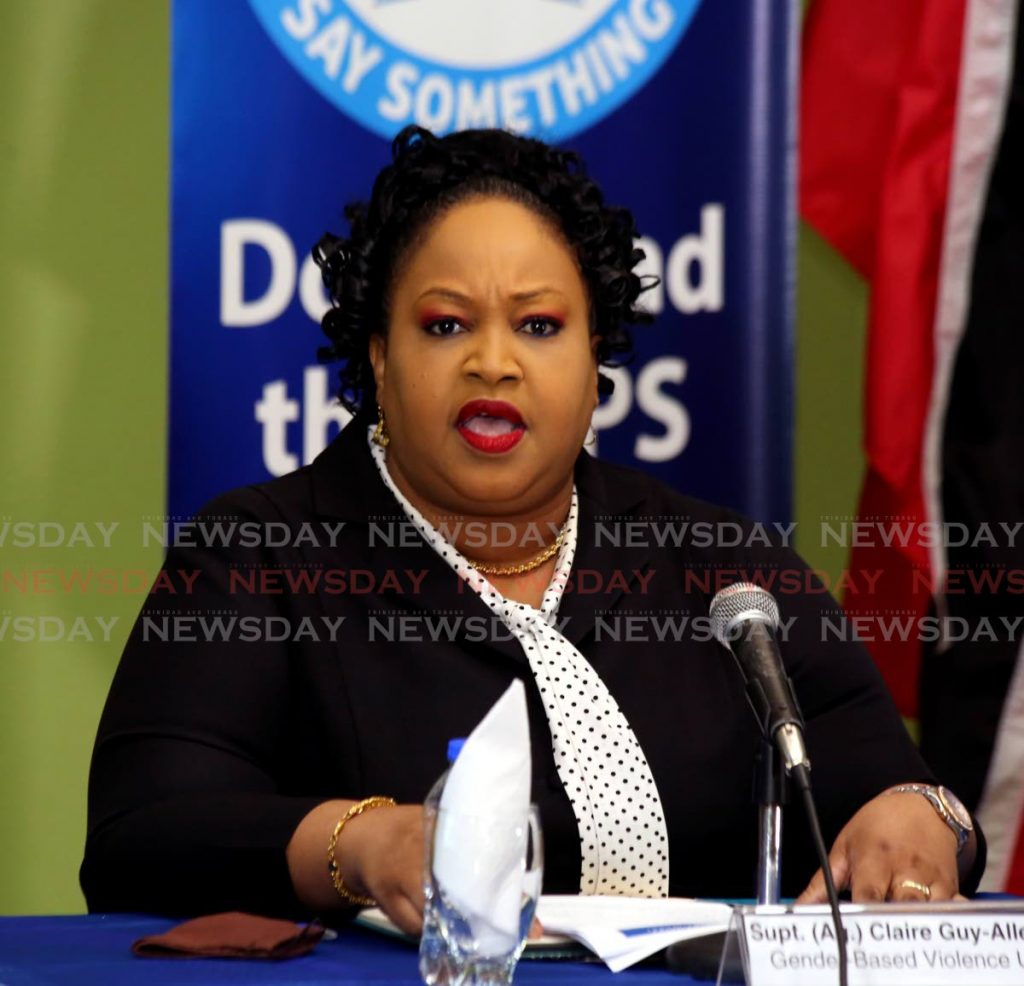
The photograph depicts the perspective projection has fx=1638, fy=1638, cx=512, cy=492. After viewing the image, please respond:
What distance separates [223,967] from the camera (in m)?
1.43

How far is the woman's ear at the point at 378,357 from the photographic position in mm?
2455

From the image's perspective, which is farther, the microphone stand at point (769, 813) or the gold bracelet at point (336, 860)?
the gold bracelet at point (336, 860)

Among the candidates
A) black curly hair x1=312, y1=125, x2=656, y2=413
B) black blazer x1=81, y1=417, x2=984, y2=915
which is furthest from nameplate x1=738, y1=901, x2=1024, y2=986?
black curly hair x1=312, y1=125, x2=656, y2=413

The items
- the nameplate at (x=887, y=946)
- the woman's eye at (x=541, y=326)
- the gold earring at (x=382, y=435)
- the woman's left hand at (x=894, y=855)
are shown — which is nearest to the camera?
the nameplate at (x=887, y=946)

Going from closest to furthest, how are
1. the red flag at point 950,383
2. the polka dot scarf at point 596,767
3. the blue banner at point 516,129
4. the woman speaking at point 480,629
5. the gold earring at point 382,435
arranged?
the woman speaking at point 480,629 < the polka dot scarf at point 596,767 < the gold earring at point 382,435 < the blue banner at point 516,129 < the red flag at point 950,383

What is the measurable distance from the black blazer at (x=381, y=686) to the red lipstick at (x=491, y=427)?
0.17 metres

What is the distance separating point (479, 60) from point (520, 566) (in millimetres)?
1071

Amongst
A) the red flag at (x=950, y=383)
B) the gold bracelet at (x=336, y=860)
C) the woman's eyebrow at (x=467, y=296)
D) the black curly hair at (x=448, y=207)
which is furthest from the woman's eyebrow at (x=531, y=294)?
the red flag at (x=950, y=383)

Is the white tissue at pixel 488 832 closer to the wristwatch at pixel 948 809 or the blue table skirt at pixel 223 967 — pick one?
the blue table skirt at pixel 223 967

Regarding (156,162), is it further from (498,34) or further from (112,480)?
(498,34)

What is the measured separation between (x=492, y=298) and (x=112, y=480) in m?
1.64

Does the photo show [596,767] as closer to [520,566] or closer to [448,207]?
[520,566]

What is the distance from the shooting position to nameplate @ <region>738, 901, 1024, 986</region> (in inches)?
51.7

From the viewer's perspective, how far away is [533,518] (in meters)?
2.40
